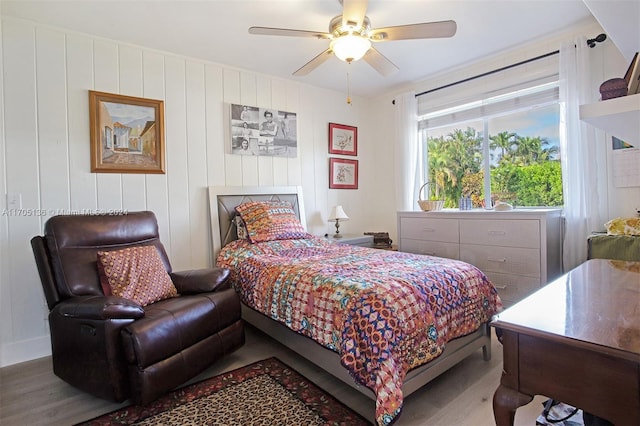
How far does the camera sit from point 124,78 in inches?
114

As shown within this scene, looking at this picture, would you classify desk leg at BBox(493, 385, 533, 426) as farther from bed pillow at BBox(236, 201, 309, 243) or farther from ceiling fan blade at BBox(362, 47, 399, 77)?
bed pillow at BBox(236, 201, 309, 243)

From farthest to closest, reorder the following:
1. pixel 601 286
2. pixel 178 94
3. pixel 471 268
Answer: pixel 178 94 < pixel 471 268 < pixel 601 286

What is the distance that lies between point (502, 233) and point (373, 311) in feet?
6.35

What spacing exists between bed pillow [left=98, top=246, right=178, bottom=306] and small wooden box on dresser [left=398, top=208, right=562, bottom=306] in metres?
2.58

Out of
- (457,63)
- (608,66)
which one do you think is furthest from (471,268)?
(457,63)

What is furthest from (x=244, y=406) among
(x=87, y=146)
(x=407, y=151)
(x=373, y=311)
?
(x=407, y=151)

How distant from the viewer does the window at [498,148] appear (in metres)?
3.14

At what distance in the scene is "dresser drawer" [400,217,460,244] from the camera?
3314 millimetres

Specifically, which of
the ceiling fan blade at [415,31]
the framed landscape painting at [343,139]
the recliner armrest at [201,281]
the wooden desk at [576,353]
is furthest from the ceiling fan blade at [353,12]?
the framed landscape painting at [343,139]

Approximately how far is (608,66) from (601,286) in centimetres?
262

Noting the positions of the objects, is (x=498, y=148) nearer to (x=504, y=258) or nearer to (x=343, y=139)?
(x=504, y=258)

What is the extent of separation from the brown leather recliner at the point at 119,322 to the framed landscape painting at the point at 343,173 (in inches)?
88.2

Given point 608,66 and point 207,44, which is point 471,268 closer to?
point 608,66

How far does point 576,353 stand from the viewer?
27.7 inches
